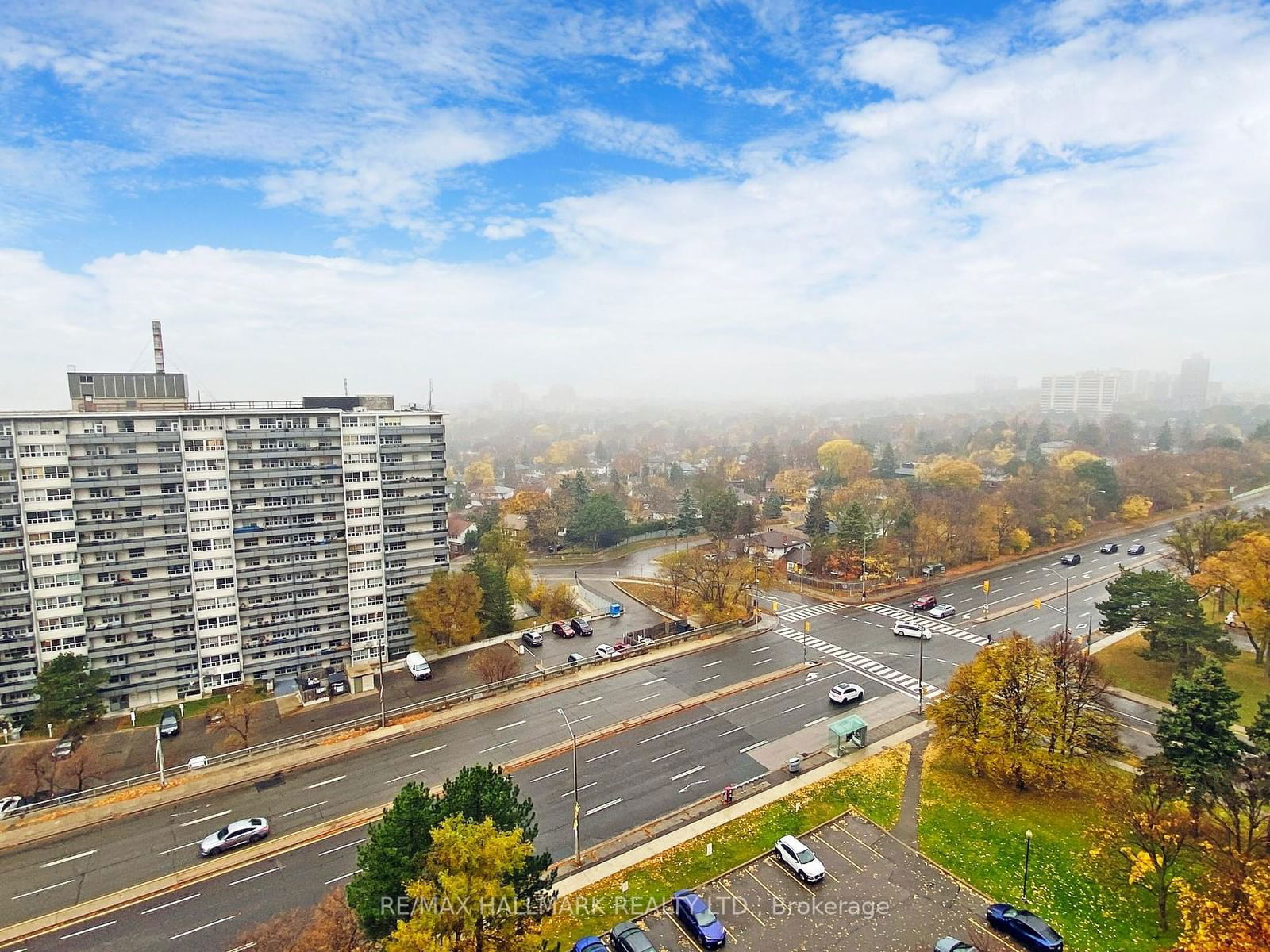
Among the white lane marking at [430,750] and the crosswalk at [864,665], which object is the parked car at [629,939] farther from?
the crosswalk at [864,665]

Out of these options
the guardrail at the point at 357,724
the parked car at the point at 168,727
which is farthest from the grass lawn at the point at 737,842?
the parked car at the point at 168,727

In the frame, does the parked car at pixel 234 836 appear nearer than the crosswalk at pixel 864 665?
Yes

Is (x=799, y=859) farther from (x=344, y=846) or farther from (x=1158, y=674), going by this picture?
(x=1158, y=674)

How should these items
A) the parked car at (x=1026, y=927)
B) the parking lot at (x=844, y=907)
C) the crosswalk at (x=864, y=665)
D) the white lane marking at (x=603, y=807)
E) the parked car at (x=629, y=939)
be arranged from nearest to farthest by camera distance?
the parked car at (x=1026, y=927)
the parked car at (x=629, y=939)
the parking lot at (x=844, y=907)
the white lane marking at (x=603, y=807)
the crosswalk at (x=864, y=665)

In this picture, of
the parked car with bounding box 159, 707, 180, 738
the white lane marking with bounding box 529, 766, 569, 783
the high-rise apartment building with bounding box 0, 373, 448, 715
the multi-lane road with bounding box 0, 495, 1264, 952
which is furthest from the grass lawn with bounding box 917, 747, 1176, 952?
the parked car with bounding box 159, 707, 180, 738

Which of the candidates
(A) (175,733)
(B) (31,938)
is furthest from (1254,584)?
(A) (175,733)

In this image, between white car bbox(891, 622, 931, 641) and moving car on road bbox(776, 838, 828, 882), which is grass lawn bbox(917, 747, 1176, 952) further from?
white car bbox(891, 622, 931, 641)

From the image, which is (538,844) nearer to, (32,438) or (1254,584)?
(32,438)
